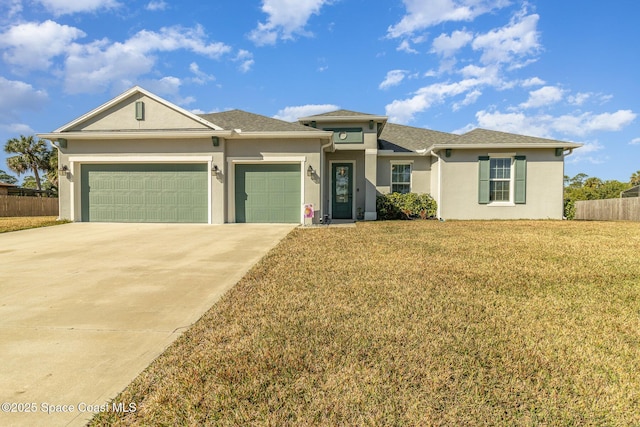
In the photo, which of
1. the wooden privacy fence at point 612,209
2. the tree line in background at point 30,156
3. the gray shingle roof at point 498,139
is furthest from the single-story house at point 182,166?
the tree line in background at point 30,156

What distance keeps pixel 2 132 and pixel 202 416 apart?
1497 inches

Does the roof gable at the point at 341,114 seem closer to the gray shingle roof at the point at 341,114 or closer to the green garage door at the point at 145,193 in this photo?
the gray shingle roof at the point at 341,114

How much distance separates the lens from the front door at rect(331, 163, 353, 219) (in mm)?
14656

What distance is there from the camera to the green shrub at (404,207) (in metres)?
14.4

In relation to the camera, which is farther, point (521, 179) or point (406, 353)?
point (521, 179)

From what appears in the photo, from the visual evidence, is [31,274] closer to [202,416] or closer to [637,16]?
[202,416]

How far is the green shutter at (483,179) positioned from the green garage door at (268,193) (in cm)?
776

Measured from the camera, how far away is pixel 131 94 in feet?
38.9

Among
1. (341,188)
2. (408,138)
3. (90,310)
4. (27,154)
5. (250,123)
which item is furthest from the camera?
(27,154)

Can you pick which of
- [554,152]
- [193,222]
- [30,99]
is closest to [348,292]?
[193,222]

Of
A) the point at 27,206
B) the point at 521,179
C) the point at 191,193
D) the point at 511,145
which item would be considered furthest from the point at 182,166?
the point at 521,179

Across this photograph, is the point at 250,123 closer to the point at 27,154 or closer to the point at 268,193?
Result: the point at 268,193

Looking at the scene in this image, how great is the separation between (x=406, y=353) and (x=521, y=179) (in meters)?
13.8

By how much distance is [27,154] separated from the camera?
92.2 feet
